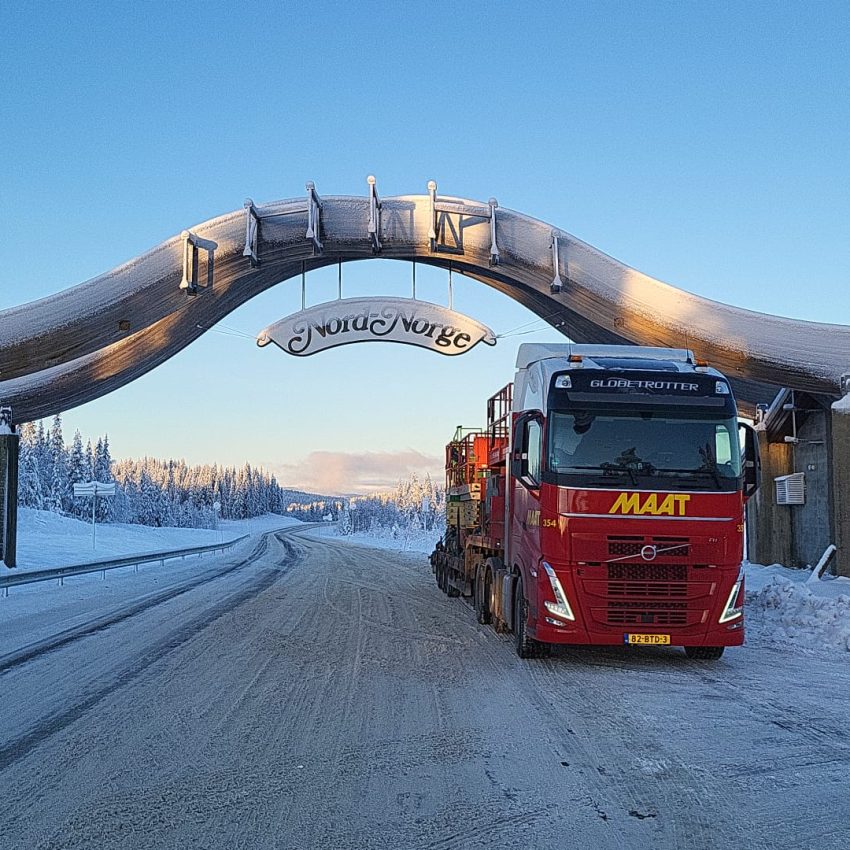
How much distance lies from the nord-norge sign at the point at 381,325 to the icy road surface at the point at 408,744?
6547 millimetres

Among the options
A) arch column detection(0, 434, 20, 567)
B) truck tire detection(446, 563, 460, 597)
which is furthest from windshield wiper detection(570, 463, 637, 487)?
arch column detection(0, 434, 20, 567)

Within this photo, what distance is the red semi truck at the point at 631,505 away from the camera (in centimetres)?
1002

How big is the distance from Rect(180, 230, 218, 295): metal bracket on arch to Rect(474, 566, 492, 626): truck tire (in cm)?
718

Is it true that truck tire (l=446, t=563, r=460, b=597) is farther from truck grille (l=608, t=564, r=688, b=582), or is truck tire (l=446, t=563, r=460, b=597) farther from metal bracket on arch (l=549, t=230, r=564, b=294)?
truck grille (l=608, t=564, r=688, b=582)

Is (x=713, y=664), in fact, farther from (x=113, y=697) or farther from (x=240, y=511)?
(x=240, y=511)

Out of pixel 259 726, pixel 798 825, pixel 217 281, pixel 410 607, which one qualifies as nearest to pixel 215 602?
pixel 410 607

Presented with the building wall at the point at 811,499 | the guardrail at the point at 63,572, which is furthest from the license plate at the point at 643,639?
the guardrail at the point at 63,572

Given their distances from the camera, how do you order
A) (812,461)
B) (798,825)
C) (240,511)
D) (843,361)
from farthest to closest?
1. (240,511)
2. (812,461)
3. (843,361)
4. (798,825)

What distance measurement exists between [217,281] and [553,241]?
20.5ft

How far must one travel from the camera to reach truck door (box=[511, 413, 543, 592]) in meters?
10.6

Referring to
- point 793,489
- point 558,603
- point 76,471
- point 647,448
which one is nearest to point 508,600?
point 558,603

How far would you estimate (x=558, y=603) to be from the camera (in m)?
10.0

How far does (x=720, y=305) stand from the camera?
1638 centimetres

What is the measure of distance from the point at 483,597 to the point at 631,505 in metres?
4.88
